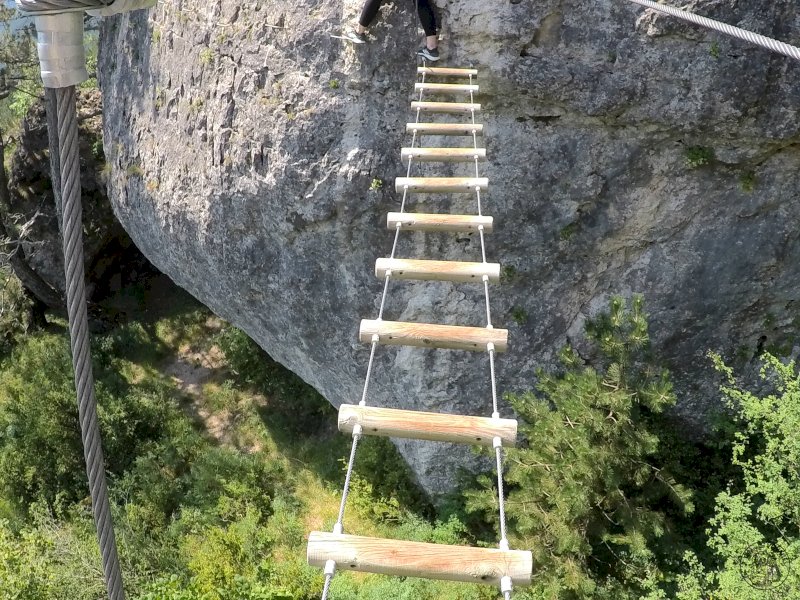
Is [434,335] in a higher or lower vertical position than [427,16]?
lower

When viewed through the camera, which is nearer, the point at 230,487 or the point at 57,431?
the point at 230,487

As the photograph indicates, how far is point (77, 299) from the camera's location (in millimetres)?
1796

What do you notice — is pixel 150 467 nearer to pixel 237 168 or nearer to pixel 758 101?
pixel 237 168

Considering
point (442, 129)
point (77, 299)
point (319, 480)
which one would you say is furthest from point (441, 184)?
point (319, 480)

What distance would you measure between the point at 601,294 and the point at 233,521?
721cm

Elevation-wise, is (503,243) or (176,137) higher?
(176,137)

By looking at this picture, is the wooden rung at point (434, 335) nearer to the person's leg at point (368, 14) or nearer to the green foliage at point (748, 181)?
the person's leg at point (368, 14)

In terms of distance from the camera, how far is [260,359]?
1245 centimetres

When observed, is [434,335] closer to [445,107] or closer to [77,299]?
[77,299]

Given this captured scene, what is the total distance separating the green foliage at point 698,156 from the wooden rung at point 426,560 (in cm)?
569

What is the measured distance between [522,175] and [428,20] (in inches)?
79.7

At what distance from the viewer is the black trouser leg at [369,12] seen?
6.60 metres

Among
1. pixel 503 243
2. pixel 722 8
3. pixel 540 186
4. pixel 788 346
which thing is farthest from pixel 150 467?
pixel 722 8

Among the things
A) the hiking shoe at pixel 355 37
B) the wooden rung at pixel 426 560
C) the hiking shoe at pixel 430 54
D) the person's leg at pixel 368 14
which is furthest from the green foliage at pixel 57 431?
the wooden rung at pixel 426 560
